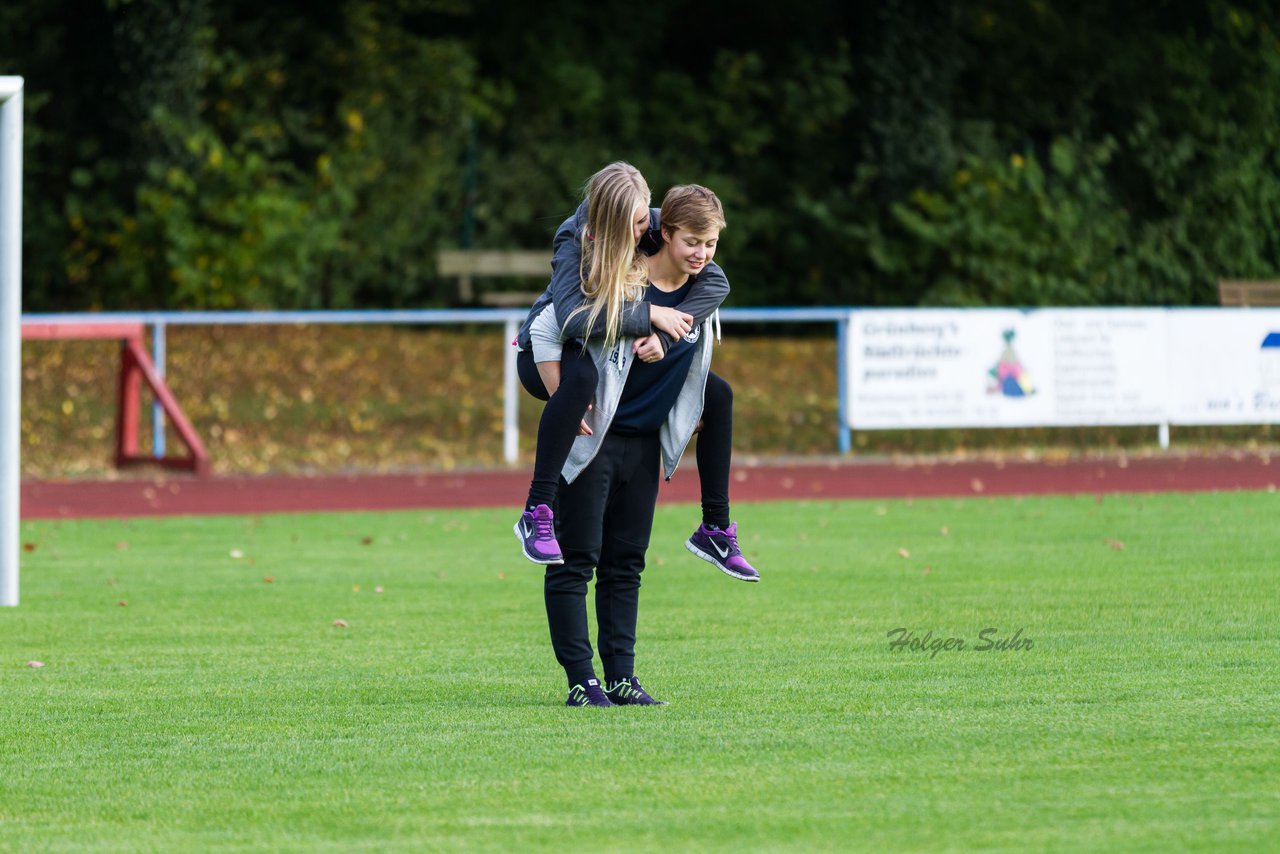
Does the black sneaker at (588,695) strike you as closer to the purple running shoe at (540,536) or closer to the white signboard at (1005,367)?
the purple running shoe at (540,536)

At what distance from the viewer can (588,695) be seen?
20.3ft

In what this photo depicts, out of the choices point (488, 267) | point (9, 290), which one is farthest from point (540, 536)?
point (488, 267)

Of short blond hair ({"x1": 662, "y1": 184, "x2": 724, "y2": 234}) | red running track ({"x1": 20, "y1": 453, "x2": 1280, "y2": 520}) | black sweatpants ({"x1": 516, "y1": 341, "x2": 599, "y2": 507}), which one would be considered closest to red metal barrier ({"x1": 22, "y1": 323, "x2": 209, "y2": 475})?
red running track ({"x1": 20, "y1": 453, "x2": 1280, "y2": 520})

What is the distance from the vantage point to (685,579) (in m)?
10.2

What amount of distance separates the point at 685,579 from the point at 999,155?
17.9 meters

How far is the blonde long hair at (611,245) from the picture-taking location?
587 centimetres

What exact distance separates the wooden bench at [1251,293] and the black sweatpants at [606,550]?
16675mm

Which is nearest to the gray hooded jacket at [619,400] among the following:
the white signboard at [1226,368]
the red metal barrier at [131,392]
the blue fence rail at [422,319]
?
the red metal barrier at [131,392]

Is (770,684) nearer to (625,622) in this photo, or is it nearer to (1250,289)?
(625,622)

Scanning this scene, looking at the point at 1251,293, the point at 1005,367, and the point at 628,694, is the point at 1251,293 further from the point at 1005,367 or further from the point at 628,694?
the point at 628,694

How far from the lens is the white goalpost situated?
837 centimetres

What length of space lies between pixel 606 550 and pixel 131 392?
12485 mm

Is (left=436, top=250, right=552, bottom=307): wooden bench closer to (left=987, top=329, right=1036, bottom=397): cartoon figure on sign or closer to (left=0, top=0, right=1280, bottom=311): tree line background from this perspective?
(left=0, top=0, right=1280, bottom=311): tree line background

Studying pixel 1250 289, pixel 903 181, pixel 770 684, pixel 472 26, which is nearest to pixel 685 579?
pixel 770 684
